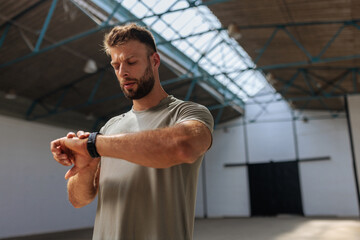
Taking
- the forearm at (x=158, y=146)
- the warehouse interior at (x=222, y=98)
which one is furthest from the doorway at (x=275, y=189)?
the forearm at (x=158, y=146)

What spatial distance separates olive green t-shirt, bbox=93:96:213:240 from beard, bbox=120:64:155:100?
0.42 ft

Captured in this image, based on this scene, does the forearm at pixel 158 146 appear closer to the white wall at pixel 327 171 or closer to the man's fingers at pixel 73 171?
the man's fingers at pixel 73 171

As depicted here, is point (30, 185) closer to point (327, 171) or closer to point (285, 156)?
point (285, 156)

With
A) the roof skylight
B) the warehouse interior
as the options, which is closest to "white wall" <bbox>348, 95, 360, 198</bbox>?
the warehouse interior

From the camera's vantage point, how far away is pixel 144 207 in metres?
1.25

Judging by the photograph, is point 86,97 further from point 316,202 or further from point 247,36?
point 316,202

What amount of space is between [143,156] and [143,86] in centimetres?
37

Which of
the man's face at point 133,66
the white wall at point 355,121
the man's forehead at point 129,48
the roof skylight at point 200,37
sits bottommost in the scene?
the man's face at point 133,66

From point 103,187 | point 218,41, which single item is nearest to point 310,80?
point 218,41

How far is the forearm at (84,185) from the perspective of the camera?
1.44 m

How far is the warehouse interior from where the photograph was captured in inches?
339

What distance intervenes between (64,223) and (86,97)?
4.98 metres

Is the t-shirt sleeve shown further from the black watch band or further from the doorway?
the doorway

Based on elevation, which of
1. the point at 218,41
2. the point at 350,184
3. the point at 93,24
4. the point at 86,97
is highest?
the point at 218,41
